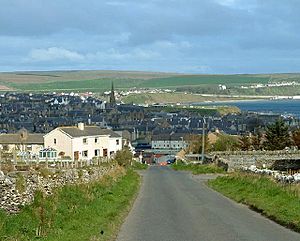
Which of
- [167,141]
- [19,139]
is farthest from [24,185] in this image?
[167,141]

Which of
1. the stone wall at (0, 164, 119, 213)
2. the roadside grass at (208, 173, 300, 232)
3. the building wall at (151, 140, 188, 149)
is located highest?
the stone wall at (0, 164, 119, 213)

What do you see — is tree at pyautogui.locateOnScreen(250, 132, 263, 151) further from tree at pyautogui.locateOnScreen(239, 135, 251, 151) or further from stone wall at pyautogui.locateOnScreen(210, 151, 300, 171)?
stone wall at pyautogui.locateOnScreen(210, 151, 300, 171)

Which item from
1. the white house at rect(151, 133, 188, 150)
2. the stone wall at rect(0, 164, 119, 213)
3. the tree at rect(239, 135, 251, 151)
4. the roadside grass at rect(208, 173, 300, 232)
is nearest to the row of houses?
the tree at rect(239, 135, 251, 151)

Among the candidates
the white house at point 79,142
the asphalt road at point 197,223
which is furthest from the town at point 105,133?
the asphalt road at point 197,223

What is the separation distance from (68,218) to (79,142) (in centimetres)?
5271

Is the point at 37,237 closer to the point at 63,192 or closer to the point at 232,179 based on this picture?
the point at 63,192

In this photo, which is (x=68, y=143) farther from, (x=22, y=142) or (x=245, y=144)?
(x=245, y=144)

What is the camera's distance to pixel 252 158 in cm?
5919

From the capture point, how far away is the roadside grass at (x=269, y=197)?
18.5 m

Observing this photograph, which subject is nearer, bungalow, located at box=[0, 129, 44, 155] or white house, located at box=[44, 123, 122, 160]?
white house, located at box=[44, 123, 122, 160]

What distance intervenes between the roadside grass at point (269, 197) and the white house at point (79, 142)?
116ft

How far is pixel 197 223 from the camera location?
1877 cm

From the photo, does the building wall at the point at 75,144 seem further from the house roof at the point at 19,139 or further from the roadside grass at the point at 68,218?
the roadside grass at the point at 68,218

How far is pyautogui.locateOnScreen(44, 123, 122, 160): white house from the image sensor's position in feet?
225
